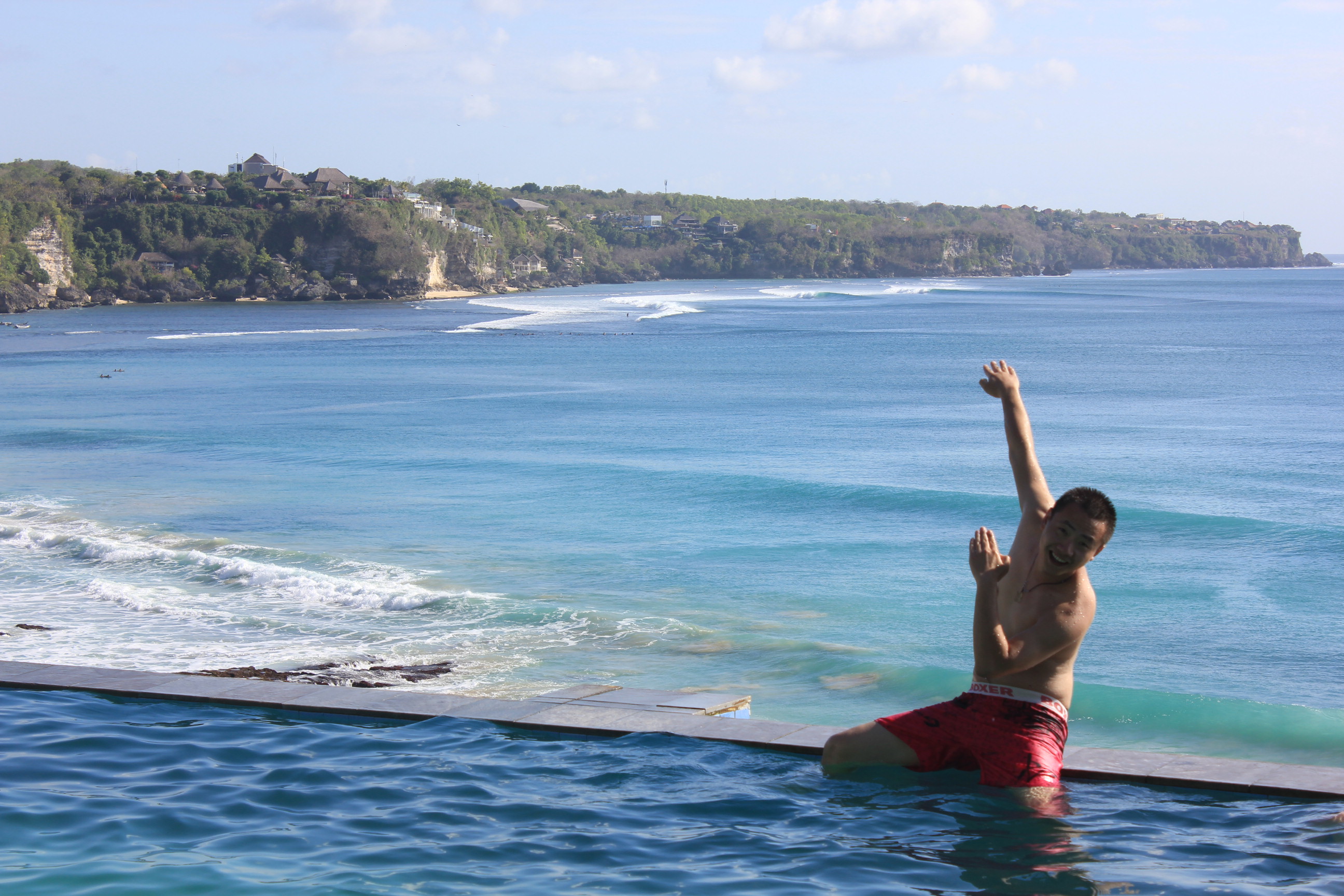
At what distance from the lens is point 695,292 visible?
151000 mm

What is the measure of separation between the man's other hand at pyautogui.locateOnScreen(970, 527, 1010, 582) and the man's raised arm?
67 cm

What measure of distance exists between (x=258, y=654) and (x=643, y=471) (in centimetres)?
1367

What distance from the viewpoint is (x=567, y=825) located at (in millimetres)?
5184

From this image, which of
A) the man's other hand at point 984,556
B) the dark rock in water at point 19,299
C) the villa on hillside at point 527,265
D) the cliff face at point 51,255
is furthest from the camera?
the villa on hillside at point 527,265

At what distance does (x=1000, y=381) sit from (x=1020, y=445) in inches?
11.8

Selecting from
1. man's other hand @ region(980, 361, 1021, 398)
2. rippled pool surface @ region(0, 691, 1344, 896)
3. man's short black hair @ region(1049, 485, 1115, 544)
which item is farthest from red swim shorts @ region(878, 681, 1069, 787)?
man's other hand @ region(980, 361, 1021, 398)

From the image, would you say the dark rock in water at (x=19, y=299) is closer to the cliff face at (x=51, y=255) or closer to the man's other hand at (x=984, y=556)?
the cliff face at (x=51, y=255)

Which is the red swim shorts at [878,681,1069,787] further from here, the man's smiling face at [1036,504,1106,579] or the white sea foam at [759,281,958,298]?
the white sea foam at [759,281,958,298]

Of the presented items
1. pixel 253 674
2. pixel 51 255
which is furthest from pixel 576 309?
pixel 253 674

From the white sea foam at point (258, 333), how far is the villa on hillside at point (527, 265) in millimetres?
90701

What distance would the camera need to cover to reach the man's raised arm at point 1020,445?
4.92 metres

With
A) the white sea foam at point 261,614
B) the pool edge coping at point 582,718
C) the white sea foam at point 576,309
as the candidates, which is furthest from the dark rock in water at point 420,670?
the white sea foam at point 576,309

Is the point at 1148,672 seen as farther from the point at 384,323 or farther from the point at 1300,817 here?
the point at 384,323

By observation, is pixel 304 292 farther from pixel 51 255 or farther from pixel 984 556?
pixel 984 556
